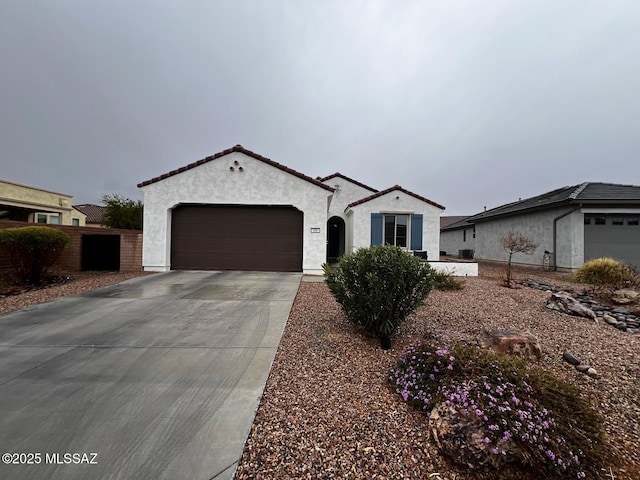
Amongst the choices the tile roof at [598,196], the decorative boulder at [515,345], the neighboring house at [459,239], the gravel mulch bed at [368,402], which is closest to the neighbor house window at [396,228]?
the tile roof at [598,196]

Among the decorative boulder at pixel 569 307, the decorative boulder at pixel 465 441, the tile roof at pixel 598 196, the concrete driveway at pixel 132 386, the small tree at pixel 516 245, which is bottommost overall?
the concrete driveway at pixel 132 386

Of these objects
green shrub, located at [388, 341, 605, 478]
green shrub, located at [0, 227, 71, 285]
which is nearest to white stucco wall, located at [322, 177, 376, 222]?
green shrub, located at [0, 227, 71, 285]

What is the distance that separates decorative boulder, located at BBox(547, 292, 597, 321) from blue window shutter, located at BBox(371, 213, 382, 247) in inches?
307

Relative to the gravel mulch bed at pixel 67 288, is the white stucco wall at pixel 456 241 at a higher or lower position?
higher

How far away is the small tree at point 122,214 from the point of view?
62.3ft

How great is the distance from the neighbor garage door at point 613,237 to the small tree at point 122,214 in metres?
26.0

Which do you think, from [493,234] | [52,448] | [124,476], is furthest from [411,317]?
[493,234]

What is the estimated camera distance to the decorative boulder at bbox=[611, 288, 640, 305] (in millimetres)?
6617

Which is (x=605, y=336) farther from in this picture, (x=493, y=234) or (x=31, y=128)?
(x=31, y=128)

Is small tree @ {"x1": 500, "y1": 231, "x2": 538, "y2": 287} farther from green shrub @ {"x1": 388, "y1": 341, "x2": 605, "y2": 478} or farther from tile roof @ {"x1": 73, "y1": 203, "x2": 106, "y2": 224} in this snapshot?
tile roof @ {"x1": 73, "y1": 203, "x2": 106, "y2": 224}

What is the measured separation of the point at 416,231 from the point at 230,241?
871 cm

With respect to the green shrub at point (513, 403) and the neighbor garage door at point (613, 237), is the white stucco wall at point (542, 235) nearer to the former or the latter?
the neighbor garage door at point (613, 237)

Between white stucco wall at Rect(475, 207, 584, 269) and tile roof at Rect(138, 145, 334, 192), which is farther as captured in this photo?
white stucco wall at Rect(475, 207, 584, 269)

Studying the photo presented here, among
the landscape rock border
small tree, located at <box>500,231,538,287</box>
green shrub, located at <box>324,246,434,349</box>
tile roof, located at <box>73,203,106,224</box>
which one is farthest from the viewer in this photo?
tile roof, located at <box>73,203,106,224</box>
